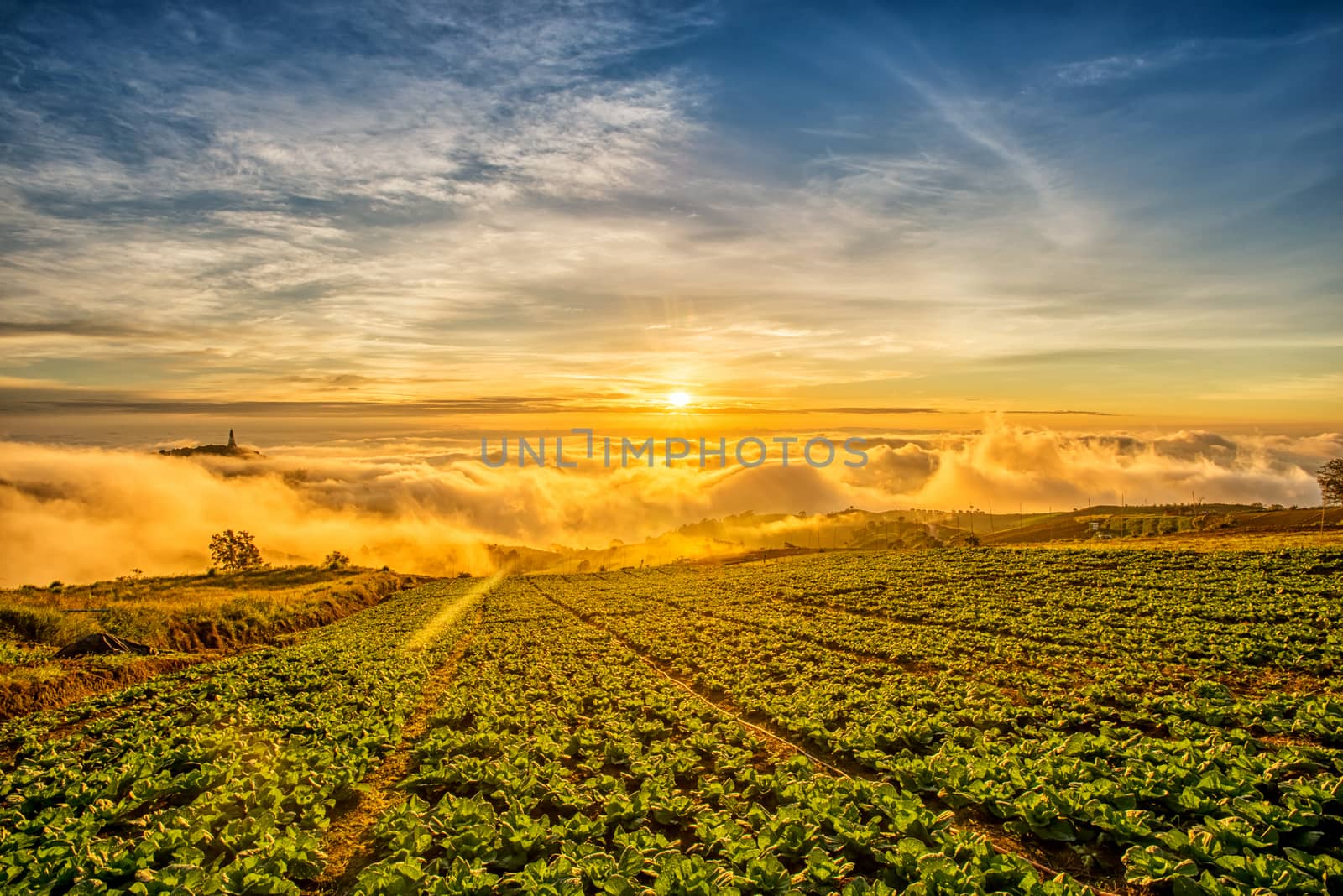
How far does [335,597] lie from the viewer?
206ft

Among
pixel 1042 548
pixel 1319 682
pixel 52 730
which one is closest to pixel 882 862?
pixel 1319 682

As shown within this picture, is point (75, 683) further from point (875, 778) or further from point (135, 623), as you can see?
point (875, 778)

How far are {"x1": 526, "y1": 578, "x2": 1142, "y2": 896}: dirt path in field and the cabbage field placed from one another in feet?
0.18

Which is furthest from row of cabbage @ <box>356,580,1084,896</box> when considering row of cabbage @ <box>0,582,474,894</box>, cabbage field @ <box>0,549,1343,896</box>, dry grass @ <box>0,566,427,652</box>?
dry grass @ <box>0,566,427,652</box>

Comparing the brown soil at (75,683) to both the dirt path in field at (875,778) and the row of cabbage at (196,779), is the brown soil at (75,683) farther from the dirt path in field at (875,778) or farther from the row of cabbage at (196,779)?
the dirt path in field at (875,778)

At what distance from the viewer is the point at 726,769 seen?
11.9 m

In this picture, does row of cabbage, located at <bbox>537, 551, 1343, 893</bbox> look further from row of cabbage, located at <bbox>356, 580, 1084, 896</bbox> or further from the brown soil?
the brown soil

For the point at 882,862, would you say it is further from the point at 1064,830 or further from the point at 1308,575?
the point at 1308,575

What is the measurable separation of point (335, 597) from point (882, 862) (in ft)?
216

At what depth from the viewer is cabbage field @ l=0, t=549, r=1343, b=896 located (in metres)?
7.23

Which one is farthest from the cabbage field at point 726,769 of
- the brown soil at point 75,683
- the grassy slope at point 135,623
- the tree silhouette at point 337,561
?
the tree silhouette at point 337,561

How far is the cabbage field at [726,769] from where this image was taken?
285 inches

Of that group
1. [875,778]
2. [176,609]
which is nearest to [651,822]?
[875,778]

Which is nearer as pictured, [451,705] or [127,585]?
[451,705]
